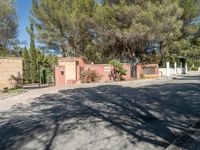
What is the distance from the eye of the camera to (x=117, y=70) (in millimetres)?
36844

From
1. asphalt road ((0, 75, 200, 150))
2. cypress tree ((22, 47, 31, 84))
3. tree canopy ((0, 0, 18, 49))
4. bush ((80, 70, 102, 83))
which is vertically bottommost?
asphalt road ((0, 75, 200, 150))

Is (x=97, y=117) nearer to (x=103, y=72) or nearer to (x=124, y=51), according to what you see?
(x=103, y=72)

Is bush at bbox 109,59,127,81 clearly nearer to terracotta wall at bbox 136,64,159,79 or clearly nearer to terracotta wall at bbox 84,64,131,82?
terracotta wall at bbox 84,64,131,82

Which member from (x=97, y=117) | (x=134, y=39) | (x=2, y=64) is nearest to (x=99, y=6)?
(x=134, y=39)

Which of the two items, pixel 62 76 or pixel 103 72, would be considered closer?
pixel 62 76

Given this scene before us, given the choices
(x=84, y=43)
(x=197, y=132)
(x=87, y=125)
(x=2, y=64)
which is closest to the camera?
(x=197, y=132)

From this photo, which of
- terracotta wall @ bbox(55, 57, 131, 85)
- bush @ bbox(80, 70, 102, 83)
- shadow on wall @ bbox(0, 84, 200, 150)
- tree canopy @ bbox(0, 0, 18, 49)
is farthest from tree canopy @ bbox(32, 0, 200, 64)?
shadow on wall @ bbox(0, 84, 200, 150)

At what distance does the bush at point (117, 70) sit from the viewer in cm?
3641

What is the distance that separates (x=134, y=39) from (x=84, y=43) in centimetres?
780

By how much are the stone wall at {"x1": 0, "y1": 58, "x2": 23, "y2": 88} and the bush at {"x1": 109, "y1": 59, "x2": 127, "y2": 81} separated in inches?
438

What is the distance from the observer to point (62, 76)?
33375 mm

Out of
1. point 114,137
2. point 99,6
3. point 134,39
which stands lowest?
point 114,137

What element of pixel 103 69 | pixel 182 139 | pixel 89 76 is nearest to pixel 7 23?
pixel 89 76

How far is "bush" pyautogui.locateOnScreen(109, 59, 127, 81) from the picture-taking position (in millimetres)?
36406
